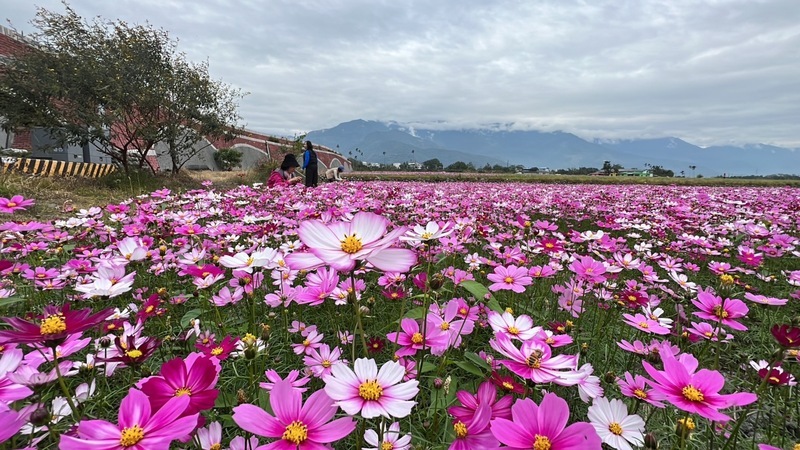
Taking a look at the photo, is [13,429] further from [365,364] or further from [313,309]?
[313,309]

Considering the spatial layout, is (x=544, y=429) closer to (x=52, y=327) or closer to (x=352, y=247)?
(x=352, y=247)

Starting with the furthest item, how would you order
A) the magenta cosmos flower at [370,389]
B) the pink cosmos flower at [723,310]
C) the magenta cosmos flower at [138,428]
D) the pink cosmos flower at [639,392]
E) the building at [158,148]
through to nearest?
the building at [158,148] < the pink cosmos flower at [723,310] < the pink cosmos flower at [639,392] < the magenta cosmos flower at [370,389] < the magenta cosmos flower at [138,428]

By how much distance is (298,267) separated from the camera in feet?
2.21

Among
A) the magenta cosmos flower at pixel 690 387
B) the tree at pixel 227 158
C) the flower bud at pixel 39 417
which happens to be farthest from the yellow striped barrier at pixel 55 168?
the tree at pixel 227 158

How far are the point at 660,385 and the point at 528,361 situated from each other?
0.24 m

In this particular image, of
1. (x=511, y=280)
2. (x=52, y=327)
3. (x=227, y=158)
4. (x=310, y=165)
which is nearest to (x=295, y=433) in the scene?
(x=52, y=327)

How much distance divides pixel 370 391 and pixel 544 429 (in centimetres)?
28

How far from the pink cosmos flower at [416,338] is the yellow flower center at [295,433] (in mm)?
350

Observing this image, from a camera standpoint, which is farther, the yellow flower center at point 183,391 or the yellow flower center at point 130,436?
the yellow flower center at point 183,391

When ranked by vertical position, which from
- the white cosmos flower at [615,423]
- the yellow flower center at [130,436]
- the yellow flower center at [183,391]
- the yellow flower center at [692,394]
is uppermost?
the yellow flower center at [692,394]

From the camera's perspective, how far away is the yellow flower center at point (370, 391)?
667 millimetres

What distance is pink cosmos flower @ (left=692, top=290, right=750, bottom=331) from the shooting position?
110 cm

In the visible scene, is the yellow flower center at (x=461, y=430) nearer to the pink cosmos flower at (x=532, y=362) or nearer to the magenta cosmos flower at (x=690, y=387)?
the pink cosmos flower at (x=532, y=362)

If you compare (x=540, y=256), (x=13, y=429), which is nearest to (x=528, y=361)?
(x=13, y=429)
